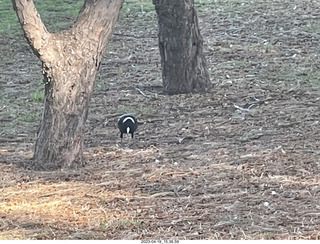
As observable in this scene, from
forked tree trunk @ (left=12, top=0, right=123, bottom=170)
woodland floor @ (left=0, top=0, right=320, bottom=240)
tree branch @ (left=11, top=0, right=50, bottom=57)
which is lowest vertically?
woodland floor @ (left=0, top=0, right=320, bottom=240)

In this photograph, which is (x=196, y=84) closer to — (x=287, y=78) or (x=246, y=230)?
(x=287, y=78)

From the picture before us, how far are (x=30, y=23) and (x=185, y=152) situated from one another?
5.22ft

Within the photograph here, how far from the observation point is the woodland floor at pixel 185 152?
4.59 m

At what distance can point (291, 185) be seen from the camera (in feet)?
17.1

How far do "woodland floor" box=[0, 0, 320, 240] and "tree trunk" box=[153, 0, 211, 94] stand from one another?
21 cm

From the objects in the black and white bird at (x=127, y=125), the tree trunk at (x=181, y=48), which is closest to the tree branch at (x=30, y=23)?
the black and white bird at (x=127, y=125)

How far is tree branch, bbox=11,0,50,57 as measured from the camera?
5.69 m

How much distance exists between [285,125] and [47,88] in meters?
2.21

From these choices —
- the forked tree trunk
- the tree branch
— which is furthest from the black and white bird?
the tree branch

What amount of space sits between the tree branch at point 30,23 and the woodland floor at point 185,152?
0.94 meters

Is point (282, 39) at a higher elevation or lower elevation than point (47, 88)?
lower

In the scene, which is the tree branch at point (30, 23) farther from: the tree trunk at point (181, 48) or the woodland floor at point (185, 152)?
the tree trunk at point (181, 48)

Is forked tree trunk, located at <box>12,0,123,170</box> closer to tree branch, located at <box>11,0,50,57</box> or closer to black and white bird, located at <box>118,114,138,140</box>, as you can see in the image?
tree branch, located at <box>11,0,50,57</box>
